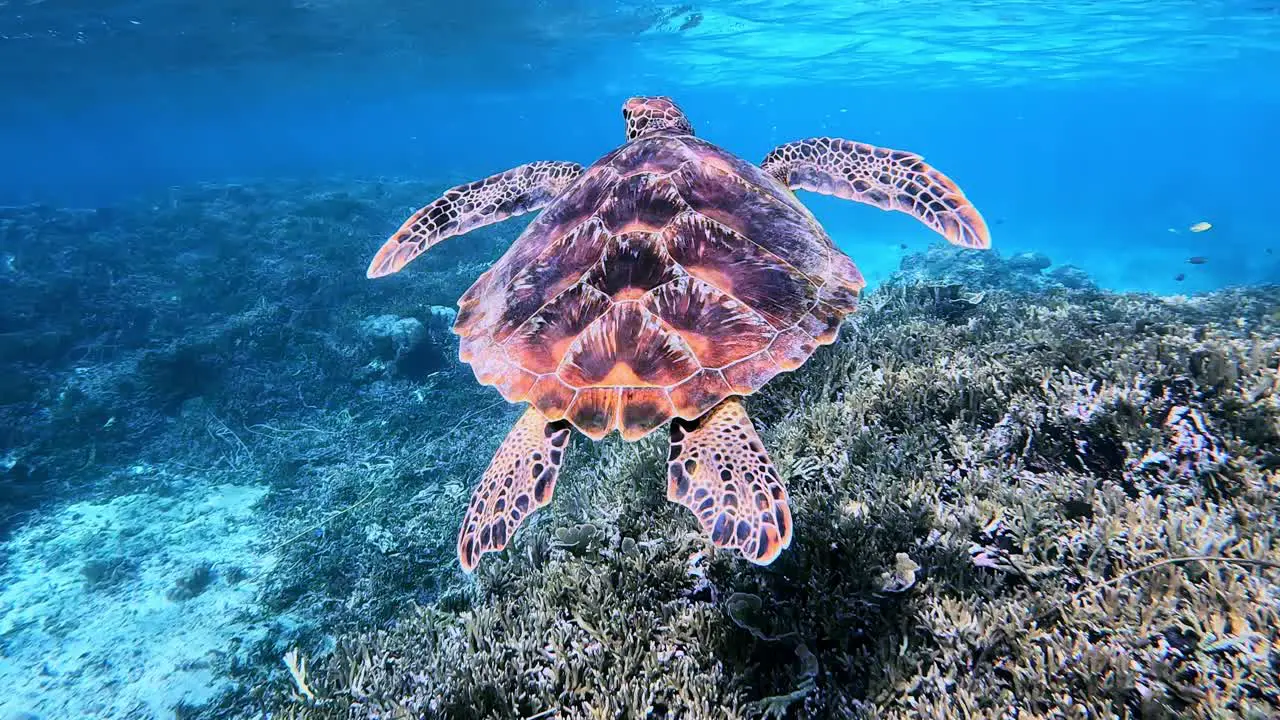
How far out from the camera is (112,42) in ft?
77.6

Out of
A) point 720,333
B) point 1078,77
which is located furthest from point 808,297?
point 1078,77

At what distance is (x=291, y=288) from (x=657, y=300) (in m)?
13.0

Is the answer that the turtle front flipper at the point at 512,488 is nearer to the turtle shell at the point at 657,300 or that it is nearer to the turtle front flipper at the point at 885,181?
the turtle shell at the point at 657,300

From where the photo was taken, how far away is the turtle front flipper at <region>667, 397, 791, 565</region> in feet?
6.98

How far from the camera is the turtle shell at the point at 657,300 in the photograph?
2.40 metres

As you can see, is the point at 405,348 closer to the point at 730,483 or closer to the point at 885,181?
the point at 885,181

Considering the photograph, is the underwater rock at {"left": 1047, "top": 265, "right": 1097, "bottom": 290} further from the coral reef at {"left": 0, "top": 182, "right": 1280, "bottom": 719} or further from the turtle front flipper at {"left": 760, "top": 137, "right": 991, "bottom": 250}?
the turtle front flipper at {"left": 760, "top": 137, "right": 991, "bottom": 250}

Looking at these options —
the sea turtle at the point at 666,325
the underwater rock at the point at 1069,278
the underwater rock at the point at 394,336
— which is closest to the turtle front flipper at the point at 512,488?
the sea turtle at the point at 666,325

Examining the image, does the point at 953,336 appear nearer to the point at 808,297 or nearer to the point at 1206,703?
the point at 808,297

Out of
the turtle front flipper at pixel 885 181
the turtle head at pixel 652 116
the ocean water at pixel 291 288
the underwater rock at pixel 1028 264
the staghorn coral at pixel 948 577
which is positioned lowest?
the underwater rock at pixel 1028 264

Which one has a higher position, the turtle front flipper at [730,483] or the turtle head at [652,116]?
the turtle head at [652,116]

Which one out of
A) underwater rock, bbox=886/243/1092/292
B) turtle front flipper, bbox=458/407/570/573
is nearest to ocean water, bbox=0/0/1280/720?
turtle front flipper, bbox=458/407/570/573

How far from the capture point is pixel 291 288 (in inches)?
485

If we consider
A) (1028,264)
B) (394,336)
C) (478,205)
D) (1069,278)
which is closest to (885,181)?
(478,205)
